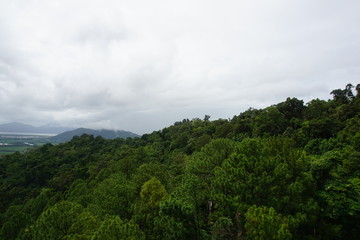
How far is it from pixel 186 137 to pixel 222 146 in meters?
45.3

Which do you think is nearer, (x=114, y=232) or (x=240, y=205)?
(x=114, y=232)

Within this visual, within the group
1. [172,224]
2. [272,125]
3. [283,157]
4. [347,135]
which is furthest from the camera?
[272,125]

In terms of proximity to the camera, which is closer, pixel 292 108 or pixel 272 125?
pixel 272 125

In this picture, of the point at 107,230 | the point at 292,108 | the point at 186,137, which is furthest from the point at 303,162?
the point at 186,137

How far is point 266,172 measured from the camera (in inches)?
564

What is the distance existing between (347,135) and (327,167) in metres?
16.4

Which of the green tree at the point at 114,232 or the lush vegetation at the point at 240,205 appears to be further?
the lush vegetation at the point at 240,205

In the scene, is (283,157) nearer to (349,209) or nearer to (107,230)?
(349,209)

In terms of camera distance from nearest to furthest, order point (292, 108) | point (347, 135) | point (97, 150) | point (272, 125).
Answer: point (347, 135)
point (272, 125)
point (292, 108)
point (97, 150)

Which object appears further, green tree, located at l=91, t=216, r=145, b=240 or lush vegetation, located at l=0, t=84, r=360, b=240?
lush vegetation, located at l=0, t=84, r=360, b=240

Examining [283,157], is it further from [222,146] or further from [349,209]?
[222,146]

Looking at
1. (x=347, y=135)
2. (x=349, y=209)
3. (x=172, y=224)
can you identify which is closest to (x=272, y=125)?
(x=347, y=135)

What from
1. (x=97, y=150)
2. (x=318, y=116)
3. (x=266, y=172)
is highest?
(x=318, y=116)

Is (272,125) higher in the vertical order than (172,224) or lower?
higher
